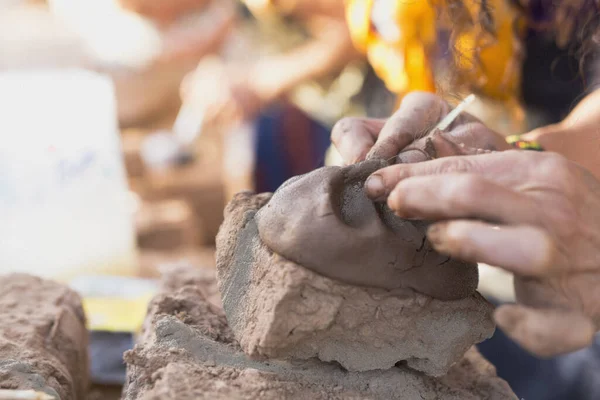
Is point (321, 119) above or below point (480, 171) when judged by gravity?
below

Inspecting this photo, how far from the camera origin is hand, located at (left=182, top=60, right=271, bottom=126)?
9.16ft

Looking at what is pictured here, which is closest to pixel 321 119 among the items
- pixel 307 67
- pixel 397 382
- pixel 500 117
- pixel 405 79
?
pixel 307 67

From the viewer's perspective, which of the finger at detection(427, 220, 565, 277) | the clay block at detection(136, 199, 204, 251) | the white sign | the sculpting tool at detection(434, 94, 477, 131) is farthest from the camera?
the clay block at detection(136, 199, 204, 251)

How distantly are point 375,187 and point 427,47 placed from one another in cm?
116

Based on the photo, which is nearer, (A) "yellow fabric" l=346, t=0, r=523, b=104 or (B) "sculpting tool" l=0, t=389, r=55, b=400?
(B) "sculpting tool" l=0, t=389, r=55, b=400

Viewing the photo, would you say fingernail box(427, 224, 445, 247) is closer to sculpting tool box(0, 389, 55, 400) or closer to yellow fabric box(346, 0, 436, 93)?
sculpting tool box(0, 389, 55, 400)

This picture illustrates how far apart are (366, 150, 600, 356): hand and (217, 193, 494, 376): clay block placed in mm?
120

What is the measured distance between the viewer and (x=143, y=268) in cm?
219

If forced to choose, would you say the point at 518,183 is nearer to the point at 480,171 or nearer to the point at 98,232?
the point at 480,171

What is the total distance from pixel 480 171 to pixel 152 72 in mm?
3197

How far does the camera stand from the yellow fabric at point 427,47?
1.41 m

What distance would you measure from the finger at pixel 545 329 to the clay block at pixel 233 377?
268 mm

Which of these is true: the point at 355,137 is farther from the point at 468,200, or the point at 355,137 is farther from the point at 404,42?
the point at 404,42

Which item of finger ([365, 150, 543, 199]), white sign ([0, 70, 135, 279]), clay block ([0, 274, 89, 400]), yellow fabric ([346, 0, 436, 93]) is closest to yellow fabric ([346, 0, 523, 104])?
yellow fabric ([346, 0, 436, 93])
